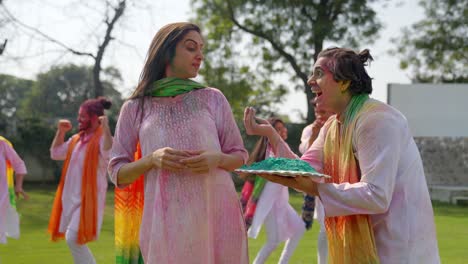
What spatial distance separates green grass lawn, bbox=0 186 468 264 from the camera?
30.5 ft

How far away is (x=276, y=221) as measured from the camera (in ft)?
27.6

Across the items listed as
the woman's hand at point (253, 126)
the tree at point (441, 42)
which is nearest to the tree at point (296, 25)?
the tree at point (441, 42)

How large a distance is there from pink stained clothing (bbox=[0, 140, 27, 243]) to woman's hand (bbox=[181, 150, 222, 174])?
5.40 metres

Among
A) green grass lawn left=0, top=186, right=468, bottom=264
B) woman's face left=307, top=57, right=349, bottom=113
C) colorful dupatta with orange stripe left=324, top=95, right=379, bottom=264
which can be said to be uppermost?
woman's face left=307, top=57, right=349, bottom=113

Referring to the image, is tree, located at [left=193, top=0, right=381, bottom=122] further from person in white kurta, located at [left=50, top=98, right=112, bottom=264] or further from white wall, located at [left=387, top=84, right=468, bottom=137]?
person in white kurta, located at [left=50, top=98, right=112, bottom=264]

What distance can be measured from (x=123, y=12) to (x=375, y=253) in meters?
23.0

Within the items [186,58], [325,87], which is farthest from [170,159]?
[325,87]

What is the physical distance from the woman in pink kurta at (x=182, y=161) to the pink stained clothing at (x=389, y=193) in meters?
0.65

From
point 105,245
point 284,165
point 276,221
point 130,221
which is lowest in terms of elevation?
point 105,245

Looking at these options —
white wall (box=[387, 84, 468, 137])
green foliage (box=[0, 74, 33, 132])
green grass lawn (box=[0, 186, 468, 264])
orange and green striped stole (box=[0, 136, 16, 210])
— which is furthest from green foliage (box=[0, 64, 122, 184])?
orange and green striped stole (box=[0, 136, 16, 210])

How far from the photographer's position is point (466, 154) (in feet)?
86.3

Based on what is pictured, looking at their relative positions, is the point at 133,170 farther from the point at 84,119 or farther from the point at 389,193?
the point at 84,119

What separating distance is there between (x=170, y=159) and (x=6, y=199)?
17.9 feet

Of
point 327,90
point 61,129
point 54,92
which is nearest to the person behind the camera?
point 327,90
